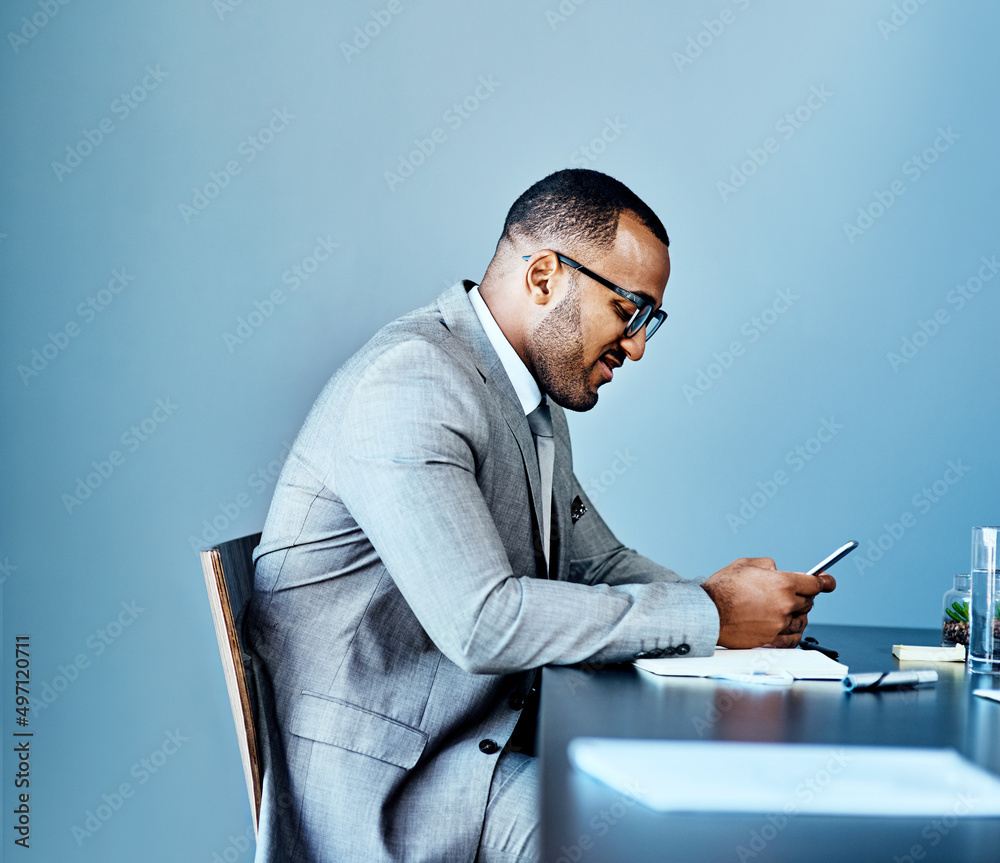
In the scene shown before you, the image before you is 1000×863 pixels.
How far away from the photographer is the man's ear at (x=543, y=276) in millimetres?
1437

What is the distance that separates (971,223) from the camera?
89.4 inches

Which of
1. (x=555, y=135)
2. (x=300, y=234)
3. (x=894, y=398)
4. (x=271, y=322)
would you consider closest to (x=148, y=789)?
(x=271, y=322)

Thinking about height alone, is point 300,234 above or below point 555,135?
below

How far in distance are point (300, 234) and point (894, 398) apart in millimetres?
1525

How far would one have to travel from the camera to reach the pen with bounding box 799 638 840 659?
126 cm

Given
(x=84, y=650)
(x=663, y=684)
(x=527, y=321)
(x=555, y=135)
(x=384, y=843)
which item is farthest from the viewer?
(x=555, y=135)

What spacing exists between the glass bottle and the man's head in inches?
25.4

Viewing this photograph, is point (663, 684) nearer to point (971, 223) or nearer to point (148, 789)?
point (148, 789)

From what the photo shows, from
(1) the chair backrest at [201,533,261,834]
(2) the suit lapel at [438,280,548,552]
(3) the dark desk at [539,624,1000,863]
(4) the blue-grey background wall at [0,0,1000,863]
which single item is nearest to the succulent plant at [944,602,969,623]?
(3) the dark desk at [539,624,1000,863]

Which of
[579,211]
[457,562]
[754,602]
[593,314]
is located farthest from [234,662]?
[579,211]

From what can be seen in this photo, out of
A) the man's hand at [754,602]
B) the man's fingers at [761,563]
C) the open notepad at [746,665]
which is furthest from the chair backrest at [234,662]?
the man's fingers at [761,563]

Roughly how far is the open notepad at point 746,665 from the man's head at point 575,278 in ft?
1.75

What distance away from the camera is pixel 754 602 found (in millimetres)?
1149

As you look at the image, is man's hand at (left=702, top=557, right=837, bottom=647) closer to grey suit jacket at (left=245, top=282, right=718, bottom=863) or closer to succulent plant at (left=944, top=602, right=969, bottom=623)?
grey suit jacket at (left=245, top=282, right=718, bottom=863)
